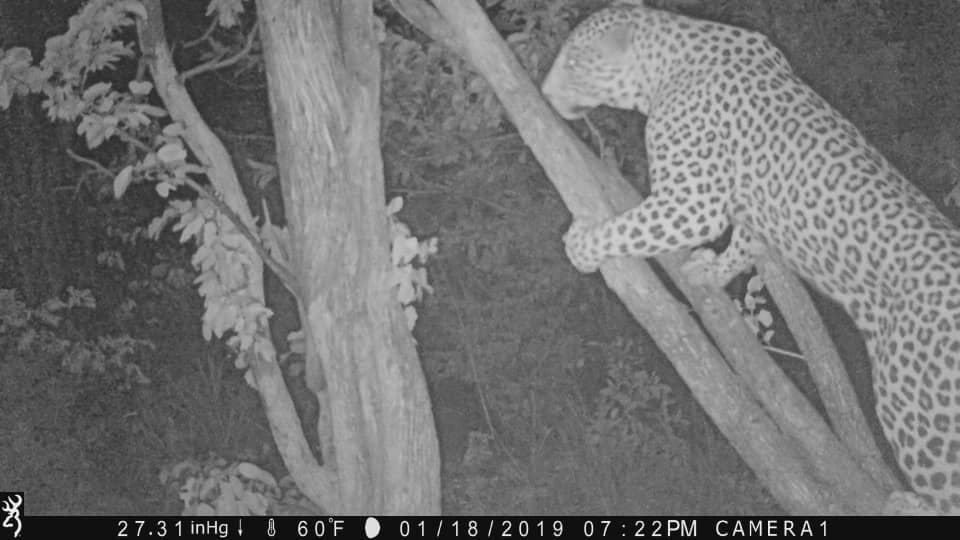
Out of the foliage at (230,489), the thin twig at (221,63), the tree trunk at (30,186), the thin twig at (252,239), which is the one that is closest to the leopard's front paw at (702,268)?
the thin twig at (252,239)

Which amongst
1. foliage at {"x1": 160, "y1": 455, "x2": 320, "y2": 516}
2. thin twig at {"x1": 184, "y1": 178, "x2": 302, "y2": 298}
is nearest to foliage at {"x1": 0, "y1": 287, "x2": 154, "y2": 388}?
foliage at {"x1": 160, "y1": 455, "x2": 320, "y2": 516}

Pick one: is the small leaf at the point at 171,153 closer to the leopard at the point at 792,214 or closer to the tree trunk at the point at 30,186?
the tree trunk at the point at 30,186

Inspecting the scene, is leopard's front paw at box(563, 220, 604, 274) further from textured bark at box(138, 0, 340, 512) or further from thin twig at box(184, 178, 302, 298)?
textured bark at box(138, 0, 340, 512)

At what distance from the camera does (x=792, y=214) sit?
7.89 ft

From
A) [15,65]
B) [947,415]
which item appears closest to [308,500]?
[15,65]

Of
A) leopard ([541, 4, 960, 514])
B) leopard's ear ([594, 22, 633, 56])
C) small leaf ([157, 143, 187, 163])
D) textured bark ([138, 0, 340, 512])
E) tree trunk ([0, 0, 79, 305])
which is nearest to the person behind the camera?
leopard ([541, 4, 960, 514])

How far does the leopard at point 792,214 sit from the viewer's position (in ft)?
7.39

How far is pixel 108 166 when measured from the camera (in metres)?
3.11

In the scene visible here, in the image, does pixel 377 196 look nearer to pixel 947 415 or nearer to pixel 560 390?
pixel 560 390
